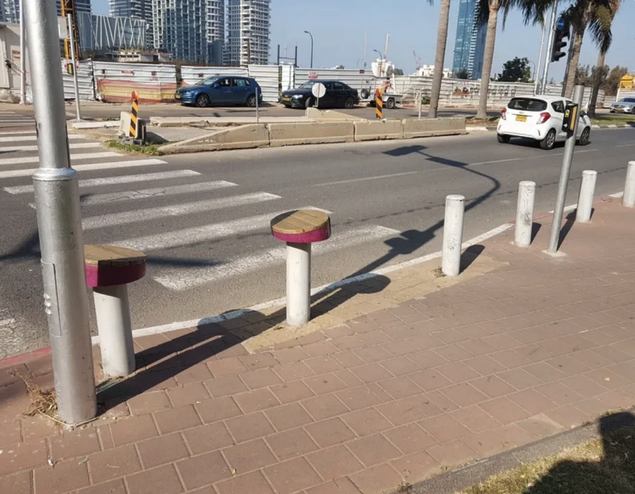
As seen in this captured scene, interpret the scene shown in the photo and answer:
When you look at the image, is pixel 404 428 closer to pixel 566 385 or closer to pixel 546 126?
pixel 566 385

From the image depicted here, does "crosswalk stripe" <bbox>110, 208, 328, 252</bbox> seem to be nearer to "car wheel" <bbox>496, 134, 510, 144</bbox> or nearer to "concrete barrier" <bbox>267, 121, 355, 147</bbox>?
"concrete barrier" <bbox>267, 121, 355, 147</bbox>

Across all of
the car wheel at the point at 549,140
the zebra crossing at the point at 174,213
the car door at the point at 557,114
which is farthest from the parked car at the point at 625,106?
the zebra crossing at the point at 174,213

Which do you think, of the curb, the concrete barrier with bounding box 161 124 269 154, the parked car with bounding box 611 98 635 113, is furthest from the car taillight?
the parked car with bounding box 611 98 635 113

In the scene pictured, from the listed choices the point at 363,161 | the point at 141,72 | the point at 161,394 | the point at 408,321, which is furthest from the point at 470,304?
the point at 141,72

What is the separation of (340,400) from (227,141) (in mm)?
12108

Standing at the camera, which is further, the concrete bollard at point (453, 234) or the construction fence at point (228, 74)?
the construction fence at point (228, 74)

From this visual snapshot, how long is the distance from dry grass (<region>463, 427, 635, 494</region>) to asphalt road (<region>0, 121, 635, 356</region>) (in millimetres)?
3135

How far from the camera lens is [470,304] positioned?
5.54 m

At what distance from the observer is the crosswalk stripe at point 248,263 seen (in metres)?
6.12

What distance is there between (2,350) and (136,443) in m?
1.92

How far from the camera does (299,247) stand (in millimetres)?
4684

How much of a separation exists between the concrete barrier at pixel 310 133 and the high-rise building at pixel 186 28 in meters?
155

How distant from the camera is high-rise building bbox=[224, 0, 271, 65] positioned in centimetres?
16762

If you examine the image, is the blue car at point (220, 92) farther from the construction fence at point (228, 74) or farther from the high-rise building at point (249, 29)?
the high-rise building at point (249, 29)
